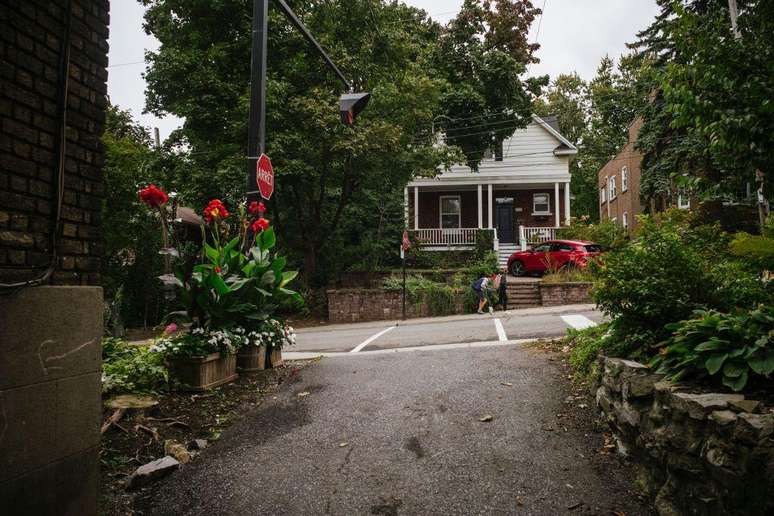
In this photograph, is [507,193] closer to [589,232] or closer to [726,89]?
[589,232]

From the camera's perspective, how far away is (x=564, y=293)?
16.0 m

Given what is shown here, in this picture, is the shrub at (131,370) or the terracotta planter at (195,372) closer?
the shrub at (131,370)

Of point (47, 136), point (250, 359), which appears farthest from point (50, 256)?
point (250, 359)

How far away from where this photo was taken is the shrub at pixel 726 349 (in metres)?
3.01

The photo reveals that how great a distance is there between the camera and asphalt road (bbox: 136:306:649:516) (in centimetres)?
334

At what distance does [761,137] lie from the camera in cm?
391

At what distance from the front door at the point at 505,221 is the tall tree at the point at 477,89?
2952 millimetres

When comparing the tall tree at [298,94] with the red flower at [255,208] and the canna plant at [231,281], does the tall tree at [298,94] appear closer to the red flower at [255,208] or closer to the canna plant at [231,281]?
the red flower at [255,208]

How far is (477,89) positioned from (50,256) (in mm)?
24222

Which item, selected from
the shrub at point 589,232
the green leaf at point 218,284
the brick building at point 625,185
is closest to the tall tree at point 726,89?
the green leaf at point 218,284

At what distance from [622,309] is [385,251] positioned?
641 inches

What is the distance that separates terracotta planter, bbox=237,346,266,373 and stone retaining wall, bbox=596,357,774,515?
4313mm

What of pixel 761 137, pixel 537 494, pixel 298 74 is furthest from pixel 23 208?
pixel 298 74

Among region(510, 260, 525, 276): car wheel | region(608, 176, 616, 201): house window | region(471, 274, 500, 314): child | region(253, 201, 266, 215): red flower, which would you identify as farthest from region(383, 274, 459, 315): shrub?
region(608, 176, 616, 201): house window
